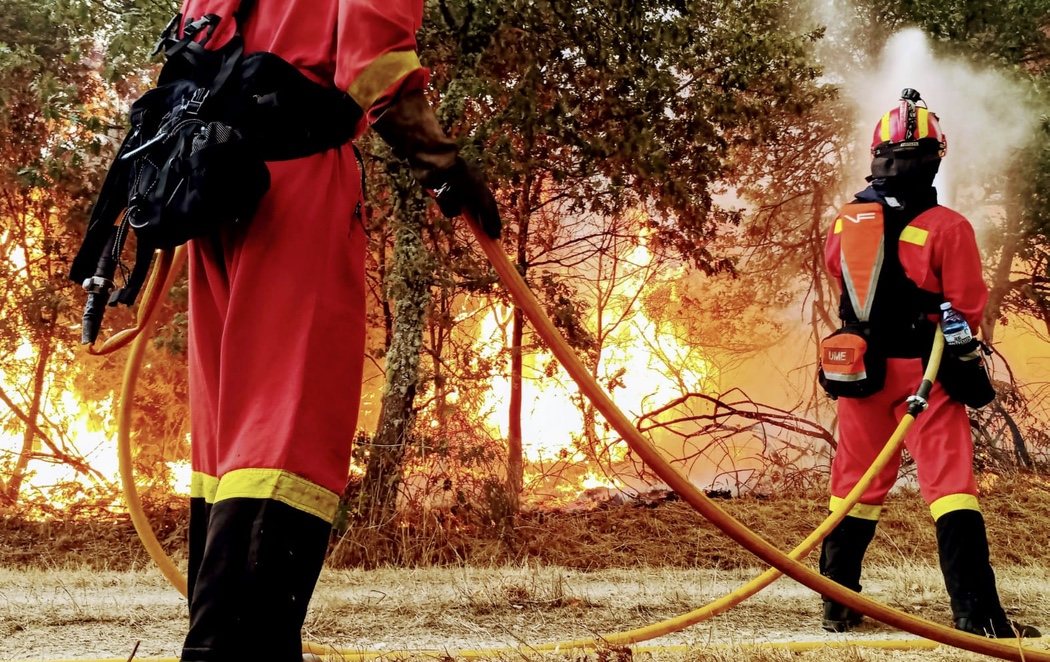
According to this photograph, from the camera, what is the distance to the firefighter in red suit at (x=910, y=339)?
12.1 feet

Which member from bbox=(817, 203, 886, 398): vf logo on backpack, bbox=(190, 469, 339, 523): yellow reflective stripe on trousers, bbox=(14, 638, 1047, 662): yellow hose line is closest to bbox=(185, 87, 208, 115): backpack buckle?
bbox=(190, 469, 339, 523): yellow reflective stripe on trousers

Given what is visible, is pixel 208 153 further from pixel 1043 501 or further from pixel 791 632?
pixel 1043 501

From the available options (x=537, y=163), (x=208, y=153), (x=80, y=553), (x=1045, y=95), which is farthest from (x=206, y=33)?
(x=1045, y=95)

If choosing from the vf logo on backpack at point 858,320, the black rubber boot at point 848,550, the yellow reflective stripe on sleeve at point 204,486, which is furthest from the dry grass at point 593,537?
the yellow reflective stripe on sleeve at point 204,486

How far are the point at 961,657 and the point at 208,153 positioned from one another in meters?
3.16

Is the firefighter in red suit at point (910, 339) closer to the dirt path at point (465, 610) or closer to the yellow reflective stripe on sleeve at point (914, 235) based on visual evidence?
the yellow reflective stripe on sleeve at point (914, 235)

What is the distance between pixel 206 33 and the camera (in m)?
2.15

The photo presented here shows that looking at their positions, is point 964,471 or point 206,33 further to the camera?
point 964,471

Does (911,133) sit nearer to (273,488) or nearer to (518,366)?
(273,488)

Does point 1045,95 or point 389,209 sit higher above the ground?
point 1045,95

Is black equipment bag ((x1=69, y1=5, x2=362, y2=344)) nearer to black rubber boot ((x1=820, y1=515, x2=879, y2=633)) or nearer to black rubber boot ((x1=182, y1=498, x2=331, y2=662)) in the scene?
black rubber boot ((x1=182, y1=498, x2=331, y2=662))

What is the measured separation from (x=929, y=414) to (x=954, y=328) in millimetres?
382

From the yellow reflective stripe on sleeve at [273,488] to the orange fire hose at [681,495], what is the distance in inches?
32.1

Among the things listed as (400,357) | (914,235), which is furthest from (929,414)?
(400,357)
